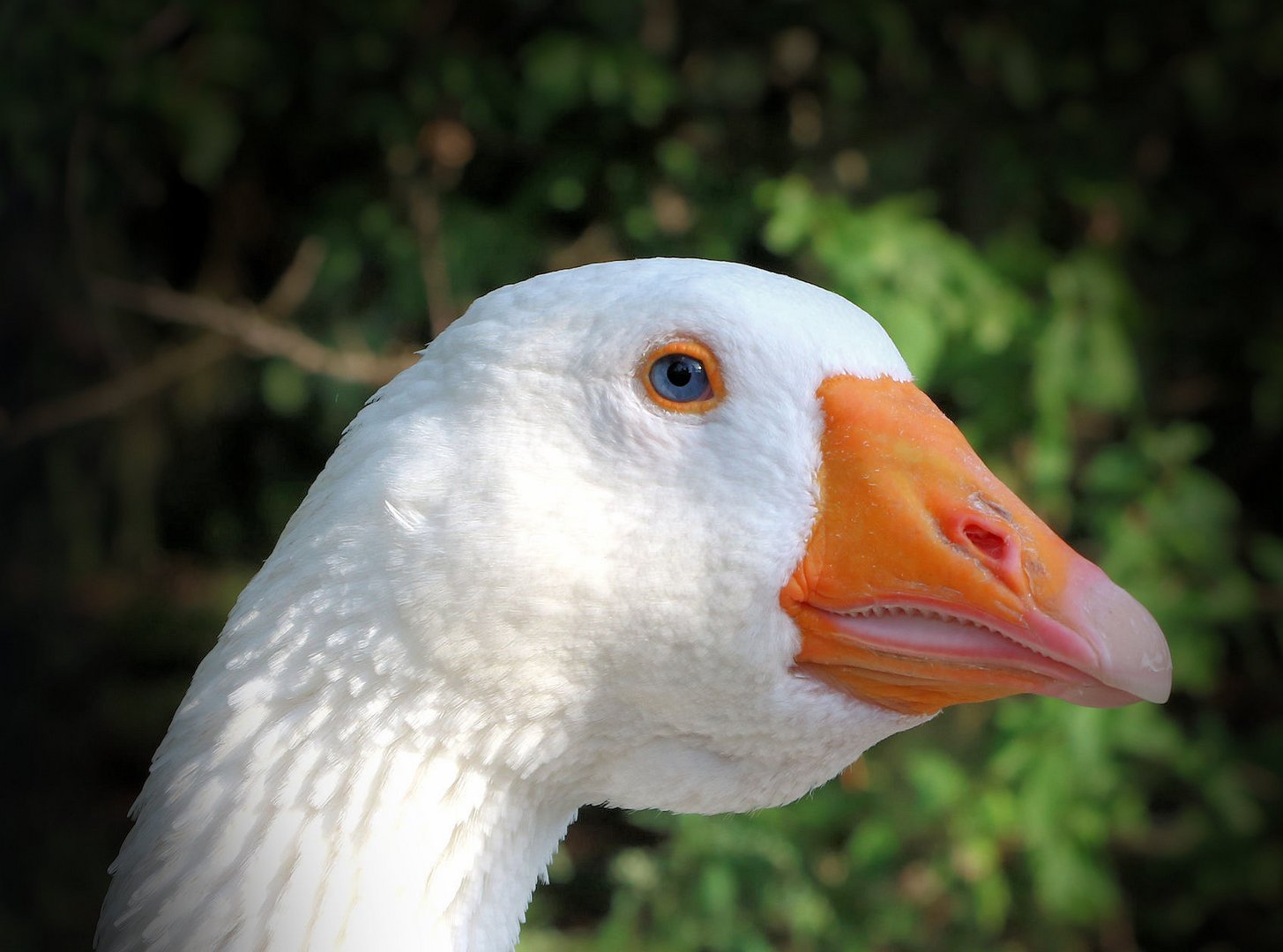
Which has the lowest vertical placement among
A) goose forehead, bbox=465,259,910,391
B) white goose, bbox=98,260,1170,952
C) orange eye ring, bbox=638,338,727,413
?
white goose, bbox=98,260,1170,952

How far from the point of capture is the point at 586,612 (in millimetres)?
1467

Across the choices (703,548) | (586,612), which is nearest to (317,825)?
(586,612)

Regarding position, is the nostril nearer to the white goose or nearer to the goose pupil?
the white goose

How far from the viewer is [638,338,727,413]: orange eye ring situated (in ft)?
4.97

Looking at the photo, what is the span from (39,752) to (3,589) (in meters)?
0.58

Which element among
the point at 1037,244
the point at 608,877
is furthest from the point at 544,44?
the point at 608,877

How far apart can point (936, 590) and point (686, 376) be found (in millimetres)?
422

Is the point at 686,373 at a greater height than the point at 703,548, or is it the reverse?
the point at 686,373

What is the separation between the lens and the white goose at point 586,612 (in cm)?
146

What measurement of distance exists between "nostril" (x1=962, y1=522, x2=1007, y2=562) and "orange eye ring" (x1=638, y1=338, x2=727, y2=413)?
36cm

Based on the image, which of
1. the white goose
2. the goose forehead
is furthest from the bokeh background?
the white goose

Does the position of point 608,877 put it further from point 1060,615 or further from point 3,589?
point 1060,615

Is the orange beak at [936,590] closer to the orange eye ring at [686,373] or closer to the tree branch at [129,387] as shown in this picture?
the orange eye ring at [686,373]

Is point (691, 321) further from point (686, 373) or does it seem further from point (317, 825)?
point (317, 825)
